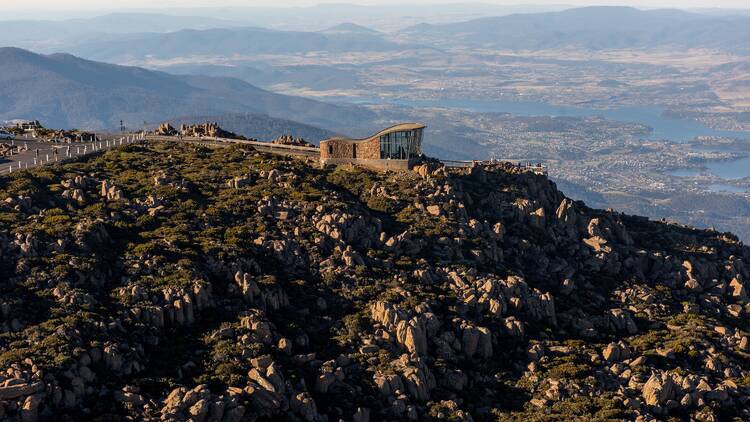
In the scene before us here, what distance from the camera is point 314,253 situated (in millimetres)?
74188

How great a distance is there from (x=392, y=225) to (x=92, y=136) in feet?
163

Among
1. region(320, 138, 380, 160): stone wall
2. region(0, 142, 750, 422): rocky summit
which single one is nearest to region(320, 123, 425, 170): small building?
region(320, 138, 380, 160): stone wall

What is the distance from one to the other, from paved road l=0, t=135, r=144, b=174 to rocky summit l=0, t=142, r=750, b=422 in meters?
4.60

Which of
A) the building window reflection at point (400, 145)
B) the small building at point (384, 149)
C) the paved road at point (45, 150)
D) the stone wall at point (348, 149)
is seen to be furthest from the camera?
the stone wall at point (348, 149)

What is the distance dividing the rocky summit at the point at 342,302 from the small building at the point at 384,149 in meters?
2.39

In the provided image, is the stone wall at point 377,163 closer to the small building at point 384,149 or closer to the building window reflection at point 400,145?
the small building at point 384,149

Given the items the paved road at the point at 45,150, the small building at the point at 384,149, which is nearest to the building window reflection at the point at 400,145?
the small building at the point at 384,149

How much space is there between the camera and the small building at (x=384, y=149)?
95.9 meters

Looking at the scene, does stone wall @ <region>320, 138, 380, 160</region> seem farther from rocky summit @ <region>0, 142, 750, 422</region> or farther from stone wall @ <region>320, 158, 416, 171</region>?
rocky summit @ <region>0, 142, 750, 422</region>

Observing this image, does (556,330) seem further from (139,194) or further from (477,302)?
(139,194)

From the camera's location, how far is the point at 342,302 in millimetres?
69000

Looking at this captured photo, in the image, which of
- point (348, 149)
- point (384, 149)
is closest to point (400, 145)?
point (384, 149)

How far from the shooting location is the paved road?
307ft

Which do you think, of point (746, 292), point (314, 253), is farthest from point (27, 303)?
point (746, 292)
